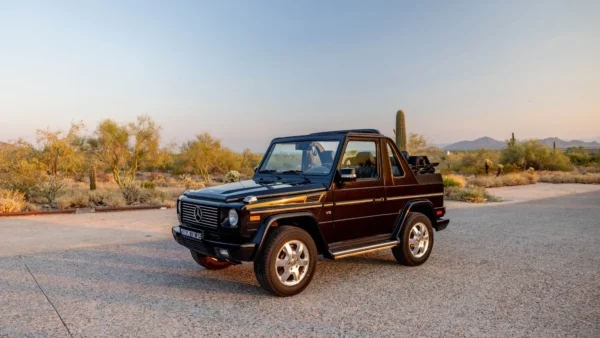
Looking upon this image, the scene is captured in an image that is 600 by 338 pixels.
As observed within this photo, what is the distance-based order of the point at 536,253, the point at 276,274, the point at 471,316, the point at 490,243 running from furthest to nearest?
the point at 490,243 < the point at 536,253 < the point at 276,274 < the point at 471,316

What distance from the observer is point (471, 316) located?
4.55m

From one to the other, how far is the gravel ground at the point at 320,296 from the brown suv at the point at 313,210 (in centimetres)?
44

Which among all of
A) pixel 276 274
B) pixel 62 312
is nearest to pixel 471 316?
pixel 276 274

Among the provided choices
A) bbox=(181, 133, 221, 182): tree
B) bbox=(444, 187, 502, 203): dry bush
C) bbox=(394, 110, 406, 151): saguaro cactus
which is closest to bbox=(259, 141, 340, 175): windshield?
bbox=(444, 187, 502, 203): dry bush

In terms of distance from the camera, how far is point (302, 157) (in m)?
6.39

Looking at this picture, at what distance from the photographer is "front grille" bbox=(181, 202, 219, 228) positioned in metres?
5.26

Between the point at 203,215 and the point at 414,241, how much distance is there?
10.5 ft

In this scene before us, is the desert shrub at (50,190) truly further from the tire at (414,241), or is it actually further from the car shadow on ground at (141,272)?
the tire at (414,241)

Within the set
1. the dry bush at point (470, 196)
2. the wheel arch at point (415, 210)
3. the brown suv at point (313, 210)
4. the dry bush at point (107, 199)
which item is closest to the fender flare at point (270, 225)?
the brown suv at point (313, 210)

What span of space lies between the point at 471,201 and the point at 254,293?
1335cm

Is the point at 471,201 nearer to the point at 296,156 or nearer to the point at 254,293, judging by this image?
the point at 296,156

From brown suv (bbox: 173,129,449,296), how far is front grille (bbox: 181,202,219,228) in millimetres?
12

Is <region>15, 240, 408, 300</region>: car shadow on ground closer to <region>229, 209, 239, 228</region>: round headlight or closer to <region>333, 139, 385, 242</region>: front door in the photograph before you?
<region>333, 139, 385, 242</region>: front door

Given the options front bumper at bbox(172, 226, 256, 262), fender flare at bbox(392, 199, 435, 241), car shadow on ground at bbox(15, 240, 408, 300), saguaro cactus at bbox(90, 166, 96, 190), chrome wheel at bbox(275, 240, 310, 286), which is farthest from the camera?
saguaro cactus at bbox(90, 166, 96, 190)
